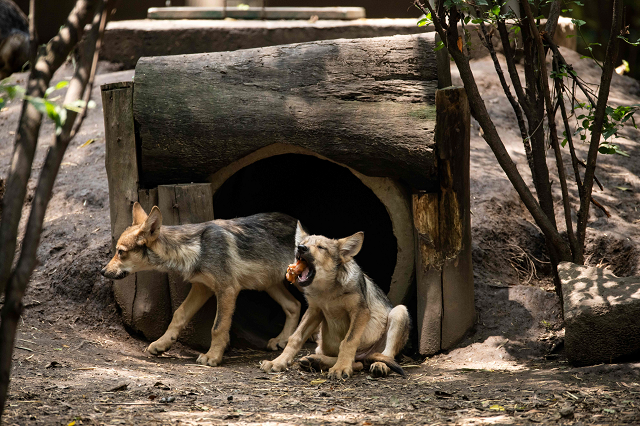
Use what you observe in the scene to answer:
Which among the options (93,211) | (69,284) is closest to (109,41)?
(93,211)

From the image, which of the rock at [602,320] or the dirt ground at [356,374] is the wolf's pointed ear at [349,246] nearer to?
the dirt ground at [356,374]

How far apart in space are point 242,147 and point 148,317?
6.26 ft

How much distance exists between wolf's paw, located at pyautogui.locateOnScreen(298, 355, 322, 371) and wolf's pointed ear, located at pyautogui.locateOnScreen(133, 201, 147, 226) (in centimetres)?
192

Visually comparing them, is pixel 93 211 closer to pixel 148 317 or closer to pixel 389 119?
pixel 148 317

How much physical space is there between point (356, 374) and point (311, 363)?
0.39 metres

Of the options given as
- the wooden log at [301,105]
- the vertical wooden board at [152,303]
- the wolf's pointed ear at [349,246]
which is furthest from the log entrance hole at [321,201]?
the wolf's pointed ear at [349,246]

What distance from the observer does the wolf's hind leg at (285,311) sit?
654cm

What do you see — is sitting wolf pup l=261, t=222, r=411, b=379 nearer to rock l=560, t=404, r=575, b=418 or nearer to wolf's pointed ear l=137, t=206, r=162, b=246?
wolf's pointed ear l=137, t=206, r=162, b=246

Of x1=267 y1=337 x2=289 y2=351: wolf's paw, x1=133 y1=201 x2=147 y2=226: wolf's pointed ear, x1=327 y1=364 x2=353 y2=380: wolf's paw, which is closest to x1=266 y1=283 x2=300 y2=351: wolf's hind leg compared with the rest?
x1=267 y1=337 x2=289 y2=351: wolf's paw

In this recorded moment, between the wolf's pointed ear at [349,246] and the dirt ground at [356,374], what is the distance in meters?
1.00

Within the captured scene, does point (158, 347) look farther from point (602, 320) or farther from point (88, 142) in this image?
point (88, 142)

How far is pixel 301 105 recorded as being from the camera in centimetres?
582

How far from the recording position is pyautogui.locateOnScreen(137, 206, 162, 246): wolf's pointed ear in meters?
5.58

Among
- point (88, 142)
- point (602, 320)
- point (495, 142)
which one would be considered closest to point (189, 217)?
point (495, 142)
